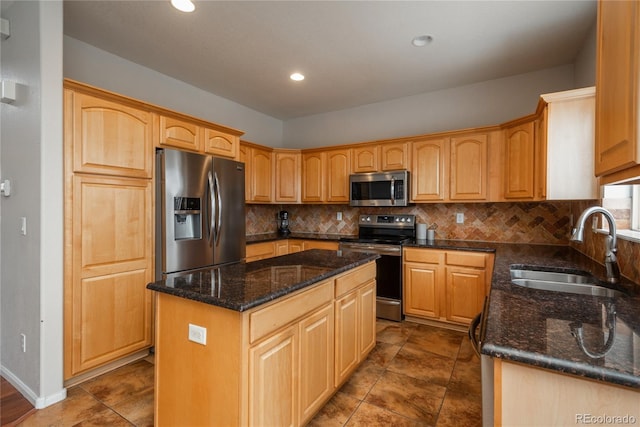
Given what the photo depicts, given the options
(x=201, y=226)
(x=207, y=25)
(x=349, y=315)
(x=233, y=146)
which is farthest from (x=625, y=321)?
(x=233, y=146)

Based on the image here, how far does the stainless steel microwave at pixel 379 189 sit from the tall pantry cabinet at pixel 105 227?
2354 millimetres

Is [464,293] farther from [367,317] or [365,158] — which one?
[365,158]

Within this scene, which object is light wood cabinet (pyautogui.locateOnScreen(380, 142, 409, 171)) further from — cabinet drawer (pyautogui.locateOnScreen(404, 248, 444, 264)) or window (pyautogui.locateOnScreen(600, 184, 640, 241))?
window (pyautogui.locateOnScreen(600, 184, 640, 241))

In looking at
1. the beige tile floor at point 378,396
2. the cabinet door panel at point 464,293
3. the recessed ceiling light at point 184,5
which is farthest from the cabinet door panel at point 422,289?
the recessed ceiling light at point 184,5

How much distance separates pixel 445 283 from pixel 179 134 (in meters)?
3.09

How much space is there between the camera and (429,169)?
11.8 ft

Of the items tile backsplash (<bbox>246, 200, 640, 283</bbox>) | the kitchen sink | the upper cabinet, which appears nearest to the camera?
the upper cabinet

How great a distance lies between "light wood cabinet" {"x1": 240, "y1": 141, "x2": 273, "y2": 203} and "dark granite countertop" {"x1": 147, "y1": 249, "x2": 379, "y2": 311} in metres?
2.05

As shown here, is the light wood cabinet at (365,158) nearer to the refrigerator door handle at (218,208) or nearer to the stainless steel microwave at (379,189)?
the stainless steel microwave at (379,189)

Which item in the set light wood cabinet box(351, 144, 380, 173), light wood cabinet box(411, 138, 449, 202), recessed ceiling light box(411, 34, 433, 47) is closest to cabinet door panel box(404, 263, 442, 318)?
light wood cabinet box(411, 138, 449, 202)

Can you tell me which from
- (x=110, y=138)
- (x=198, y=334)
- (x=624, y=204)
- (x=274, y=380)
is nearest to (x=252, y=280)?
(x=198, y=334)

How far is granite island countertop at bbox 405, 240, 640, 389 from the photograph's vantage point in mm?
758

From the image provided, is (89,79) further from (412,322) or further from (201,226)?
(412,322)

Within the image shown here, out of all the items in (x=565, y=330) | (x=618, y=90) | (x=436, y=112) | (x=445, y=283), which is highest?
(x=436, y=112)
